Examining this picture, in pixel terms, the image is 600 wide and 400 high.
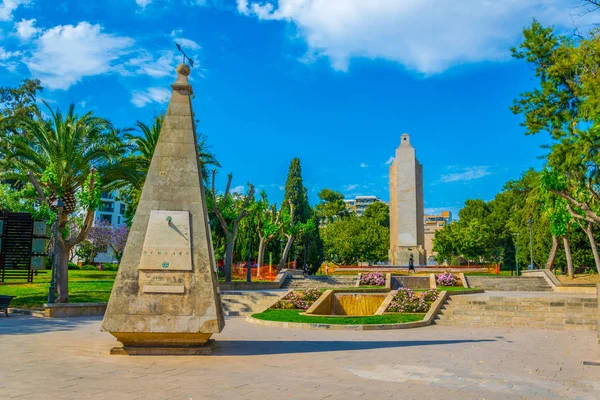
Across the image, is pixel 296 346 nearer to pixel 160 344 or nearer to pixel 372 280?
pixel 160 344

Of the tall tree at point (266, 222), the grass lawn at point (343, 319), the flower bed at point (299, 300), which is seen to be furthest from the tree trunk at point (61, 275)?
the tall tree at point (266, 222)

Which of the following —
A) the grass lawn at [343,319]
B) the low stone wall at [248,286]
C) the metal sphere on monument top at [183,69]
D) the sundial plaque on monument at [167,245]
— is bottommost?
the grass lawn at [343,319]

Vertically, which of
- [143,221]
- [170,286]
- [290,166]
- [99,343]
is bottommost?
[99,343]

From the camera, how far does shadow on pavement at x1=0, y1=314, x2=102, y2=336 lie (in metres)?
13.3

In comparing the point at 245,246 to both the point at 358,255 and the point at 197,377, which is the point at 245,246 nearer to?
the point at 358,255

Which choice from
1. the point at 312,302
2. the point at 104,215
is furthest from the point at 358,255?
the point at 104,215

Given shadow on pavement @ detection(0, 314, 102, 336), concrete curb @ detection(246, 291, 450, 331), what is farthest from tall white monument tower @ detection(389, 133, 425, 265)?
shadow on pavement @ detection(0, 314, 102, 336)

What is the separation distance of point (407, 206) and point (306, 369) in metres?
33.7

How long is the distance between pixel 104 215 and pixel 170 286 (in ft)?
246

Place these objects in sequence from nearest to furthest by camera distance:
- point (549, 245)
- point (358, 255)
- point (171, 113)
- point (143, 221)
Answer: point (143, 221) < point (171, 113) < point (549, 245) < point (358, 255)

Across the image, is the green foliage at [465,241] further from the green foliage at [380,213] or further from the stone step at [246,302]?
the stone step at [246,302]

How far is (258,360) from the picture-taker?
9.05 m

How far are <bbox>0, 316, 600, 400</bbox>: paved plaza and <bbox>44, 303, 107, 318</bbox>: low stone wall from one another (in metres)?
4.40

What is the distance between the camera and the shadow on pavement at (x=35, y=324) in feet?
43.6
